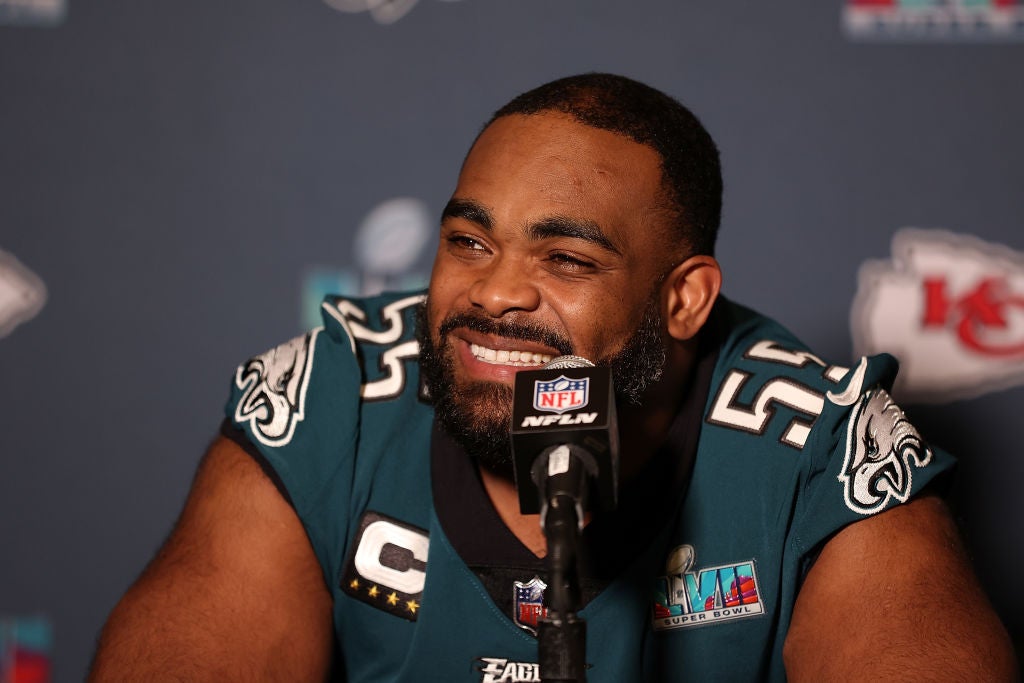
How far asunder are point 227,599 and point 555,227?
0.60 meters

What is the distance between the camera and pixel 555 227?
145 cm

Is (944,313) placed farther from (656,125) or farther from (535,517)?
(535,517)

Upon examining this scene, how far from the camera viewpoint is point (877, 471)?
1.44 metres

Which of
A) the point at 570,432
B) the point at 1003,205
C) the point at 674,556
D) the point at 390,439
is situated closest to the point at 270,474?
the point at 390,439

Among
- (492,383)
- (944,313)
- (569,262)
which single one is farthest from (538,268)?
(944,313)

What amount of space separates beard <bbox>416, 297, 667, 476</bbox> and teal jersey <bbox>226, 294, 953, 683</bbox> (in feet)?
0.39

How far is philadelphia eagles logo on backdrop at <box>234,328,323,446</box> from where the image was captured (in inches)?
62.1

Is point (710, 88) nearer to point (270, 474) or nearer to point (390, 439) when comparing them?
point (390, 439)

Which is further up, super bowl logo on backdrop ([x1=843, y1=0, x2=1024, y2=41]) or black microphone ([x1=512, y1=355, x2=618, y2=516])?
super bowl logo on backdrop ([x1=843, y1=0, x2=1024, y2=41])

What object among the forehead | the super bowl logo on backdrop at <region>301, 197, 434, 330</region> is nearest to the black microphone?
the forehead

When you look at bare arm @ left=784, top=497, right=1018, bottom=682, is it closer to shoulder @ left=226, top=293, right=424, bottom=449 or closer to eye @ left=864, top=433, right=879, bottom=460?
eye @ left=864, top=433, right=879, bottom=460

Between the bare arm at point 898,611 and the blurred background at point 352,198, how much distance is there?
2.64 ft

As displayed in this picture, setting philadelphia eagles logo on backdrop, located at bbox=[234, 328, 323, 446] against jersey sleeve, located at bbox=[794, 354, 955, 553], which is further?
philadelphia eagles logo on backdrop, located at bbox=[234, 328, 323, 446]

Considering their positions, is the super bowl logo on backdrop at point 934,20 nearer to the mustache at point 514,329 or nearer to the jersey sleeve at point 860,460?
the jersey sleeve at point 860,460
